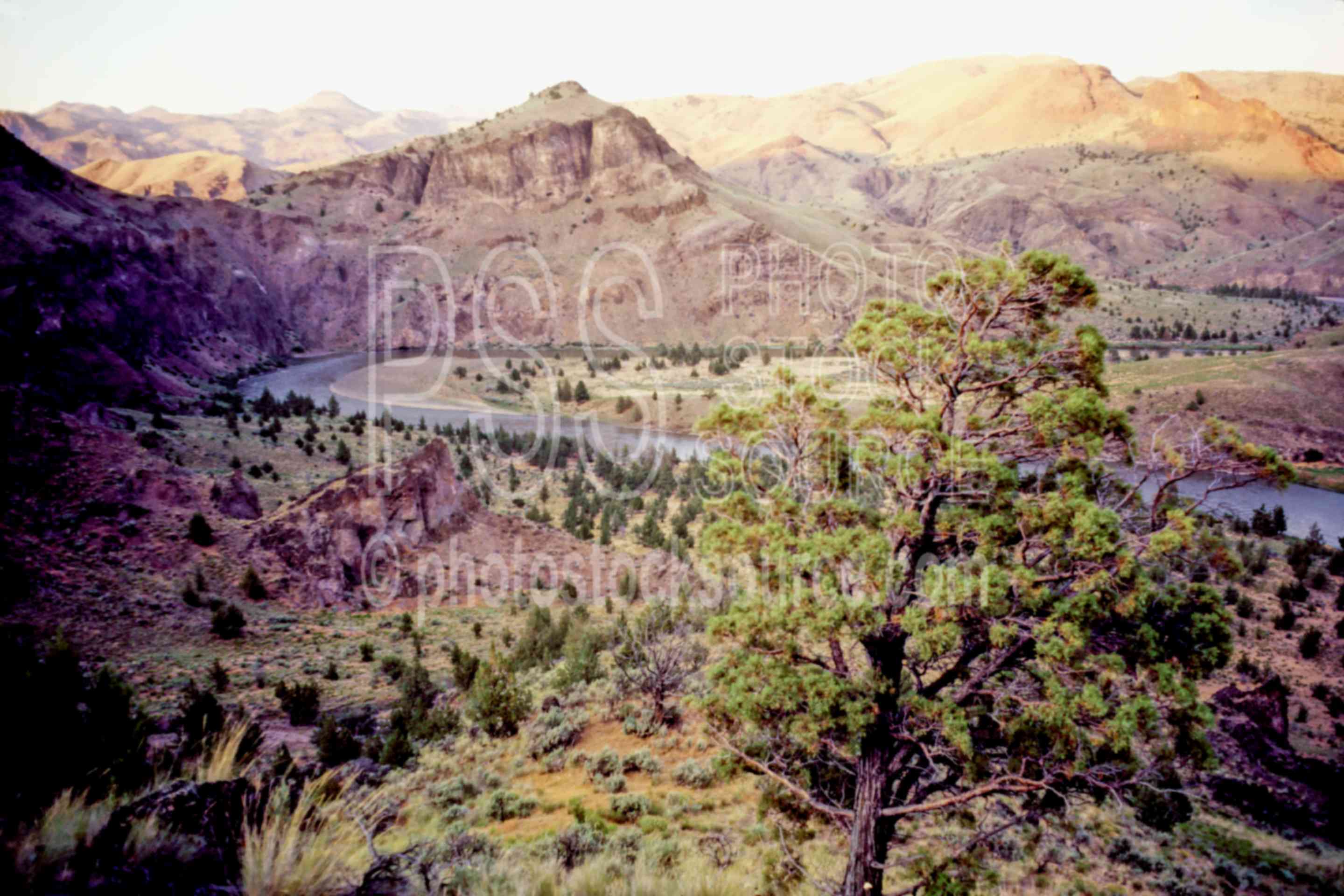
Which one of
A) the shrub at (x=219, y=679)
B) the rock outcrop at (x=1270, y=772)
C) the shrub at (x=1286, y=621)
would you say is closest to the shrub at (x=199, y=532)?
the shrub at (x=219, y=679)

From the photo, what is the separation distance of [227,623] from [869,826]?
14.4m

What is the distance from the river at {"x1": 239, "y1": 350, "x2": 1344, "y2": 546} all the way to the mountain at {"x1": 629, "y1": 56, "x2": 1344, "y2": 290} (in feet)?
199

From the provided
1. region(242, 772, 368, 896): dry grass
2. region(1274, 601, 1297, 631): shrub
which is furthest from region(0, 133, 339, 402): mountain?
region(1274, 601, 1297, 631): shrub

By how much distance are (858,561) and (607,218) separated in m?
75.6

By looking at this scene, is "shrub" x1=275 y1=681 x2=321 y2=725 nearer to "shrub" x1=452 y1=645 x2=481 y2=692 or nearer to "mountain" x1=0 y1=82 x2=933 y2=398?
"shrub" x1=452 y1=645 x2=481 y2=692

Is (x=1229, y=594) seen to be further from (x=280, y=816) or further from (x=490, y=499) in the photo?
(x=490, y=499)

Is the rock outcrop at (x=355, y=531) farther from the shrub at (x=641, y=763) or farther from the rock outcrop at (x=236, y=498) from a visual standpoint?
the shrub at (x=641, y=763)

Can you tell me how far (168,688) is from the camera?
11.9 m

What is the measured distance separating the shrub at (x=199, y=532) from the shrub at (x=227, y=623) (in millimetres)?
2715

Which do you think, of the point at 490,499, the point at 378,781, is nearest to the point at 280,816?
the point at 378,781

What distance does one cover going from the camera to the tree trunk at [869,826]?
6.04m

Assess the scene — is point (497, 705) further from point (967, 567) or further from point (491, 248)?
point (491, 248)

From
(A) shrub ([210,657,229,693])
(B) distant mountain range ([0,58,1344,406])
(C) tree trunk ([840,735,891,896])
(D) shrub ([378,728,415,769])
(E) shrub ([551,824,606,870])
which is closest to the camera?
(C) tree trunk ([840,735,891,896])

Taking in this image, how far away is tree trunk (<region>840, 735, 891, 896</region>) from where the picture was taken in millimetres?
6039
